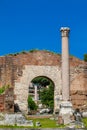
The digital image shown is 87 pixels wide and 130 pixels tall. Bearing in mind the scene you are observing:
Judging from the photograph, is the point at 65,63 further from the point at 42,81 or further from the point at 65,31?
the point at 42,81

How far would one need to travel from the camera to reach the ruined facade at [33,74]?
33.4 m

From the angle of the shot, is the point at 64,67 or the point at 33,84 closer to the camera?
the point at 64,67

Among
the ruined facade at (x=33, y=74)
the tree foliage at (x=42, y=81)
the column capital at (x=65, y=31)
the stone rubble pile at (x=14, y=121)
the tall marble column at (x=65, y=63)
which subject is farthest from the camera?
the tree foliage at (x=42, y=81)

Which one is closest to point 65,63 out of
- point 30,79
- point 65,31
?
point 65,31

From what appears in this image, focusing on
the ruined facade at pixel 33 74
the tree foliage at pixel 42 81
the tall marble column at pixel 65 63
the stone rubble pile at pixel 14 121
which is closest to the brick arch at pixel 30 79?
the ruined facade at pixel 33 74

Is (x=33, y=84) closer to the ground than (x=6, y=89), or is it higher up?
higher up

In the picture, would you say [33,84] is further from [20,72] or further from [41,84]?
[20,72]

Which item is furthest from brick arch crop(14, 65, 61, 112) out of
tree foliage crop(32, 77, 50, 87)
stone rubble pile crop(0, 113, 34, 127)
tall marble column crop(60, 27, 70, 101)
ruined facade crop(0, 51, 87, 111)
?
tree foliage crop(32, 77, 50, 87)

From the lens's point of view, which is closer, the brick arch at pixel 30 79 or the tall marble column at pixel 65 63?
the tall marble column at pixel 65 63

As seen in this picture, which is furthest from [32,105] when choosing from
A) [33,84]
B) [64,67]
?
[64,67]

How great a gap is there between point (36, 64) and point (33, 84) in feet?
114

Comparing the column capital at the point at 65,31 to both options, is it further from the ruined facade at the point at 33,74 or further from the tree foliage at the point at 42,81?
the tree foliage at the point at 42,81

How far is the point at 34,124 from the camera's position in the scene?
19.0 meters

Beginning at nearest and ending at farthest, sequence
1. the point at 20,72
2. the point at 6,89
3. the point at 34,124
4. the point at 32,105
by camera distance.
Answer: the point at 34,124 → the point at 6,89 → the point at 20,72 → the point at 32,105
